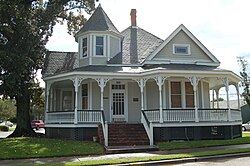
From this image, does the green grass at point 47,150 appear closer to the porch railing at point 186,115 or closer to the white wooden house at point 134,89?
the white wooden house at point 134,89

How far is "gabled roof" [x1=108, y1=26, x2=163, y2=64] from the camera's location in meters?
20.6

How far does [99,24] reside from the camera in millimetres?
20922

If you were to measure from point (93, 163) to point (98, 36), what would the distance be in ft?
40.4

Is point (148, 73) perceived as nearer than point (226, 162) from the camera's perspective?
No

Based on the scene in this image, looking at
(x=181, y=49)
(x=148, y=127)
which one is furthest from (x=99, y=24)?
(x=148, y=127)

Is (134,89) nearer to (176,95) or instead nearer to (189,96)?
(176,95)

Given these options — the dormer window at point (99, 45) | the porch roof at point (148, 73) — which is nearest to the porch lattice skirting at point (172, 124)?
the porch roof at point (148, 73)

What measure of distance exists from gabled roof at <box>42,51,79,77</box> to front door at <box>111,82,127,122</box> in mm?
4375

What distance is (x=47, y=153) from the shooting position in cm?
1230

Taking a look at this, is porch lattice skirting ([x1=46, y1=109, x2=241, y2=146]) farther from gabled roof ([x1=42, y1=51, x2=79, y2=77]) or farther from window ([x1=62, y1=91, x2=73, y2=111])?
gabled roof ([x1=42, y1=51, x2=79, y2=77])

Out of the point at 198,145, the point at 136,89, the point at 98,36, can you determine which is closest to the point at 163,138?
the point at 198,145

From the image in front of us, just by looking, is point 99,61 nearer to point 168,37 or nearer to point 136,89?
point 136,89

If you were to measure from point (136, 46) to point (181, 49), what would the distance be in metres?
3.82

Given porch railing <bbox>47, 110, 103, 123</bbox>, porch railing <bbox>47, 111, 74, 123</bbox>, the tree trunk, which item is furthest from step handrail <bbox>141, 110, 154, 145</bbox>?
the tree trunk
